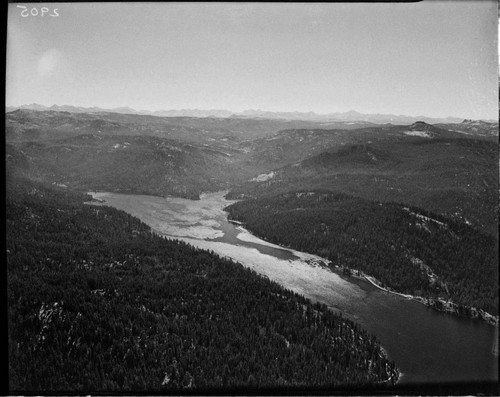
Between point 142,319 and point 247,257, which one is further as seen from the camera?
point 247,257

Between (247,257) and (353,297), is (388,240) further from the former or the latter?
(247,257)

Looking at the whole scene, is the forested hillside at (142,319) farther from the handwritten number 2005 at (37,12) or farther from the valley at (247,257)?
the handwritten number 2005 at (37,12)

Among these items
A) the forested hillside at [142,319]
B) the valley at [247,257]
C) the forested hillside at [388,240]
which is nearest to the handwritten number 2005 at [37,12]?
the valley at [247,257]

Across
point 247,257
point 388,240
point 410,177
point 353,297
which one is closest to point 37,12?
point 247,257

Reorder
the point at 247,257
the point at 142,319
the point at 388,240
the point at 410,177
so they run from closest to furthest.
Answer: the point at 142,319, the point at 388,240, the point at 247,257, the point at 410,177

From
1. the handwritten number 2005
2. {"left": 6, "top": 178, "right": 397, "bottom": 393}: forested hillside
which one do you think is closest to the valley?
{"left": 6, "top": 178, "right": 397, "bottom": 393}: forested hillside

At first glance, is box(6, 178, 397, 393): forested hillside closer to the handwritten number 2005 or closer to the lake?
the lake
